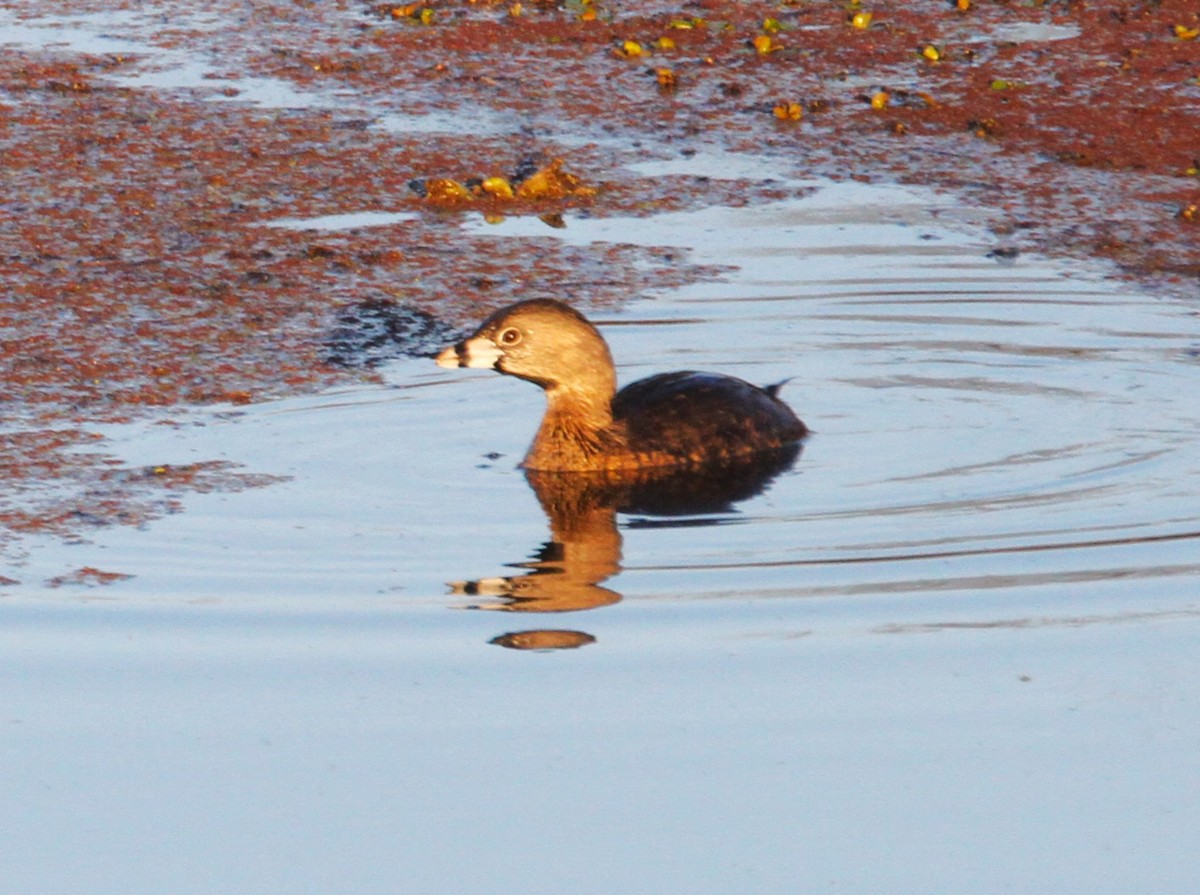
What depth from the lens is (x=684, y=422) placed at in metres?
9.03

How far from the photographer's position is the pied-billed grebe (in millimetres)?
8969

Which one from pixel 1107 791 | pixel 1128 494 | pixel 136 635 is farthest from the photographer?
pixel 1128 494

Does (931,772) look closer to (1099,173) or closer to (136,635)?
(136,635)

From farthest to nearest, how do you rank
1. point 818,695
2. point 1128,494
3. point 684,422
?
point 684,422 → point 1128,494 → point 818,695

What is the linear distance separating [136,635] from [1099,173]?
769 centimetres

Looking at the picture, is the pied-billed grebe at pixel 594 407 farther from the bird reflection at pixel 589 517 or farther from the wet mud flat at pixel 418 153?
the wet mud flat at pixel 418 153

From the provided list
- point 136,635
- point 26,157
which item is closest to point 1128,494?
point 136,635

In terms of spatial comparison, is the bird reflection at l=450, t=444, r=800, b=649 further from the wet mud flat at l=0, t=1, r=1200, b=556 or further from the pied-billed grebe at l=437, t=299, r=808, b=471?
the wet mud flat at l=0, t=1, r=1200, b=556

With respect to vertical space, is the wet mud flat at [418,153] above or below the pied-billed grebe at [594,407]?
above

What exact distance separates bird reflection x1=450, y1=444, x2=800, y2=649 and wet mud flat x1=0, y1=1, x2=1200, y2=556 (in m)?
1.27

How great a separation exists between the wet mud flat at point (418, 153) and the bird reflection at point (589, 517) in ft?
4.17

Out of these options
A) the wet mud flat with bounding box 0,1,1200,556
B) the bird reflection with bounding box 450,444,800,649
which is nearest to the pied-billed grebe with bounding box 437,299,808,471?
the bird reflection with bounding box 450,444,800,649

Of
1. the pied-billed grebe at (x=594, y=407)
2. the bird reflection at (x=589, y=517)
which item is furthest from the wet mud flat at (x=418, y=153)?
the bird reflection at (x=589, y=517)

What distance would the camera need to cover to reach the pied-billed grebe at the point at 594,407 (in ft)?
29.4
